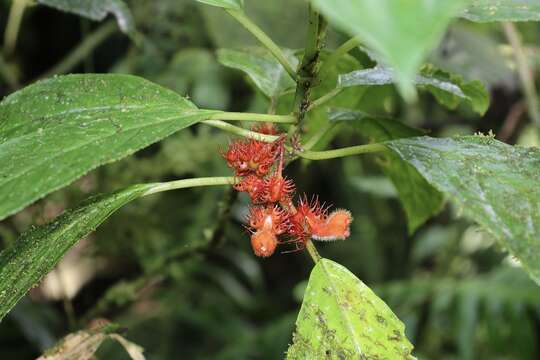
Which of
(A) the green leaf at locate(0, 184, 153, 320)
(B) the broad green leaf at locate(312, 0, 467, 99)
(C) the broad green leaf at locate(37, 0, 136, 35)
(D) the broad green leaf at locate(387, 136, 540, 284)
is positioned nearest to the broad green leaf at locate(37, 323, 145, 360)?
(A) the green leaf at locate(0, 184, 153, 320)

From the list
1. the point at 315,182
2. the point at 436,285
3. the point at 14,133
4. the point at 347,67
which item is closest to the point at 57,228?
the point at 14,133

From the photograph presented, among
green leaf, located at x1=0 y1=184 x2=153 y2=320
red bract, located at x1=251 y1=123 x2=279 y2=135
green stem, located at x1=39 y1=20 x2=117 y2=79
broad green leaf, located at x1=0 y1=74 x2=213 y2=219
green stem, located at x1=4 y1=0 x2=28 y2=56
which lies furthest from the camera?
green stem, located at x1=39 y1=20 x2=117 y2=79

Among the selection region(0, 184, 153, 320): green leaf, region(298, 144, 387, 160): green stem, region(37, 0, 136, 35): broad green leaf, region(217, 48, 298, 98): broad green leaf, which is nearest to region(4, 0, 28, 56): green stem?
region(37, 0, 136, 35): broad green leaf

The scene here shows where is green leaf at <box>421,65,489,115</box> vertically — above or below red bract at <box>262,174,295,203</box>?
above

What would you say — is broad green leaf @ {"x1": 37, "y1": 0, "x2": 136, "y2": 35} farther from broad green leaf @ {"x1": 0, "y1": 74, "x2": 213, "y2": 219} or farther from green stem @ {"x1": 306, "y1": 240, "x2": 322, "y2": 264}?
green stem @ {"x1": 306, "y1": 240, "x2": 322, "y2": 264}

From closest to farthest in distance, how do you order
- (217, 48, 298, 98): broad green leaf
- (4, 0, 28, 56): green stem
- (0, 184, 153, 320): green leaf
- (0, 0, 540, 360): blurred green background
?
(0, 184, 153, 320): green leaf → (217, 48, 298, 98): broad green leaf → (4, 0, 28, 56): green stem → (0, 0, 540, 360): blurred green background

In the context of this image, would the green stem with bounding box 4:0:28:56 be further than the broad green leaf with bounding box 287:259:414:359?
Yes

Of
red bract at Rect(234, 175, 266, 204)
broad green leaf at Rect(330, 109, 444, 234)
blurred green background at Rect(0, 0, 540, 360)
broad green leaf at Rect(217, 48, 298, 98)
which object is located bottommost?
blurred green background at Rect(0, 0, 540, 360)
